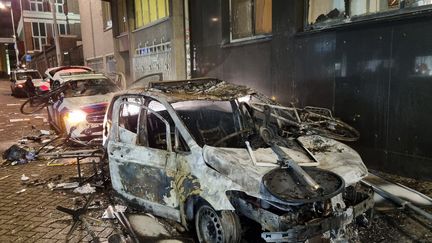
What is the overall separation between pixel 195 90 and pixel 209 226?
1.96m

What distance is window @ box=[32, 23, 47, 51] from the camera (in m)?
45.1

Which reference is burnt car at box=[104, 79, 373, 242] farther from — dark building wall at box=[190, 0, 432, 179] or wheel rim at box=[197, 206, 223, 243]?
dark building wall at box=[190, 0, 432, 179]

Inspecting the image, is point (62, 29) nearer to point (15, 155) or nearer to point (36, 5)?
point (36, 5)

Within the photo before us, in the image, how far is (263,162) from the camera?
3.39 m

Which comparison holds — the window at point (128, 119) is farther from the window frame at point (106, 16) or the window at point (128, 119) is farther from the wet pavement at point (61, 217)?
the window frame at point (106, 16)

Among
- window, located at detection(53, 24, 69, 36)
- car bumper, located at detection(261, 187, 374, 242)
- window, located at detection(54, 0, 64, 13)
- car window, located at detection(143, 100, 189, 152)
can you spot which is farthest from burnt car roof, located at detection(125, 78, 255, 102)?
window, located at detection(54, 0, 64, 13)

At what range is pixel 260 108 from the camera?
14.9ft

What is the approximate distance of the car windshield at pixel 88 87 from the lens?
937 cm

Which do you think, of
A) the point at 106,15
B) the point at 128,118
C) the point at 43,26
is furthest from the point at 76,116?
the point at 43,26

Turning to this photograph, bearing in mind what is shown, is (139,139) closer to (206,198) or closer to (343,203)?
(206,198)

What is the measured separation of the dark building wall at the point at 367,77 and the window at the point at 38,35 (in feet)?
149

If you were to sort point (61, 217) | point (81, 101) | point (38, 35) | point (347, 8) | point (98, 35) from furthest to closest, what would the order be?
point (38, 35) < point (98, 35) < point (81, 101) < point (347, 8) < point (61, 217)

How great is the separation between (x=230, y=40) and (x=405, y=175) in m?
6.01

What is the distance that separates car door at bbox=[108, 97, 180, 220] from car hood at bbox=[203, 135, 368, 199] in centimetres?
67
